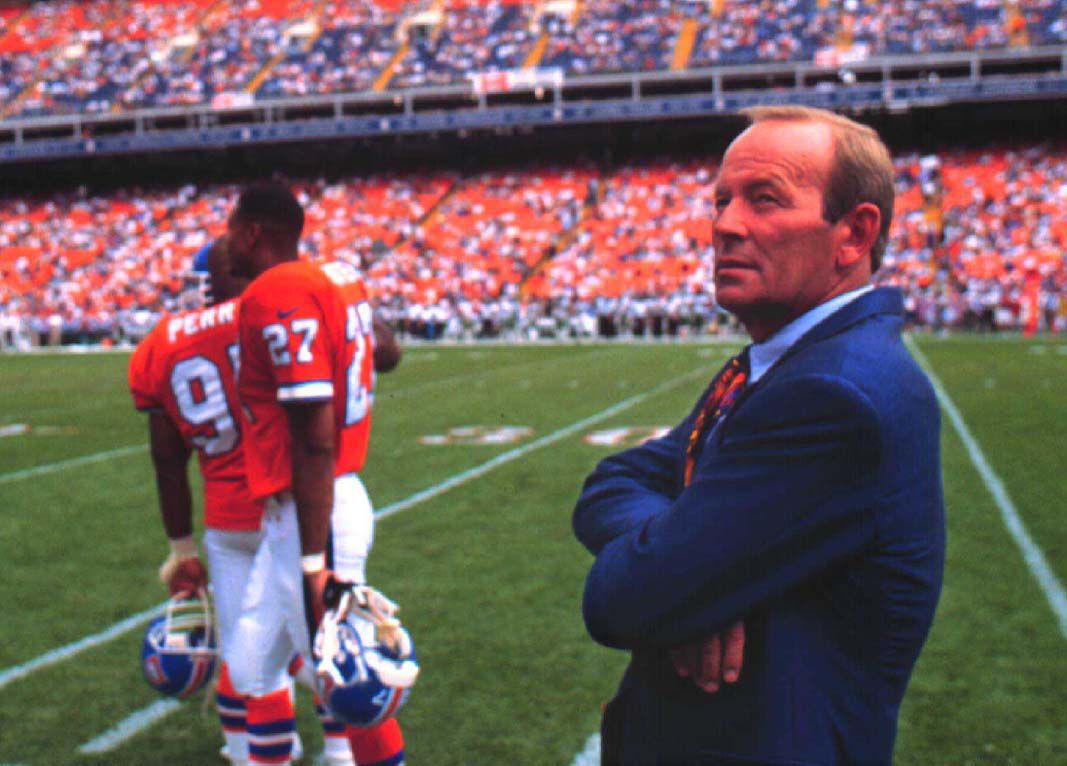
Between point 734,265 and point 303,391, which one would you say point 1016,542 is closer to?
point 303,391

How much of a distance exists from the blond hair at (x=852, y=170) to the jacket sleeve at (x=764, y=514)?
0.27m

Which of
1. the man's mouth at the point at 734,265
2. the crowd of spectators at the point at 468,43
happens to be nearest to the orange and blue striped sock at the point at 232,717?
the man's mouth at the point at 734,265

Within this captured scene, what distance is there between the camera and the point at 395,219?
3562cm

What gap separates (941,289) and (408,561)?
24.4 m

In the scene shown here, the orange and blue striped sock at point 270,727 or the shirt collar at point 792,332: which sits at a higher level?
the shirt collar at point 792,332

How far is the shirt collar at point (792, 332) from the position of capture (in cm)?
150

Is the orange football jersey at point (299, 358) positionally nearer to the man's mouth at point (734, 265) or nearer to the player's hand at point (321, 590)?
the player's hand at point (321, 590)

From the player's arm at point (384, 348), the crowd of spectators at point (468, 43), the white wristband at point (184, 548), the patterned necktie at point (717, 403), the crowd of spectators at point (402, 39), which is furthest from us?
the crowd of spectators at point (468, 43)

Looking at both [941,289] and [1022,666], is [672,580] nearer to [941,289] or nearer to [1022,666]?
[1022,666]

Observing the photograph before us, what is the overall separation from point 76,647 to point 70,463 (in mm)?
5611

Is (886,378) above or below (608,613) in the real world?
above

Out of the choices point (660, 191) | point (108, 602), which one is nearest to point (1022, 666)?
point (108, 602)

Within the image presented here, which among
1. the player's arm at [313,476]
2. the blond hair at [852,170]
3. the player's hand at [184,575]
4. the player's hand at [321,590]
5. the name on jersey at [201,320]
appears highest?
the blond hair at [852,170]

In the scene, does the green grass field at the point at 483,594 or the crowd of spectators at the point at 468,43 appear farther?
the crowd of spectators at the point at 468,43
